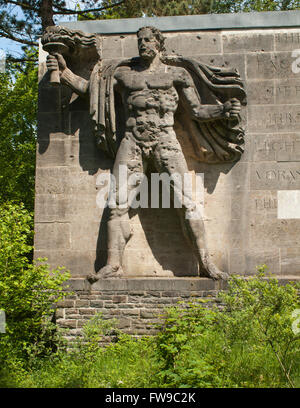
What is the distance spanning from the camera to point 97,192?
9.45m

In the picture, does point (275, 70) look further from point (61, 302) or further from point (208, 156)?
point (61, 302)

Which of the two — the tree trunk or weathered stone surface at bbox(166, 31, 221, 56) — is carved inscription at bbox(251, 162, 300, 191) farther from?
the tree trunk

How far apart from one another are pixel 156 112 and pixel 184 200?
142 cm

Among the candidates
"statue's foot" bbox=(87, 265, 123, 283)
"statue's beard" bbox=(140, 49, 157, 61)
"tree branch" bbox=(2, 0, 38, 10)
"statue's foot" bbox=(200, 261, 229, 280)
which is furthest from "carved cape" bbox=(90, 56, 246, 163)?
"tree branch" bbox=(2, 0, 38, 10)

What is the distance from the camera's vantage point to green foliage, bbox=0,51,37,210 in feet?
51.6

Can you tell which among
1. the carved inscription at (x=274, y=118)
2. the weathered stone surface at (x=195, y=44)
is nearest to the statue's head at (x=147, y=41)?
the weathered stone surface at (x=195, y=44)

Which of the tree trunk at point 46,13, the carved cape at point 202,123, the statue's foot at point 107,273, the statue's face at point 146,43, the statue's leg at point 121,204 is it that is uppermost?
the tree trunk at point 46,13

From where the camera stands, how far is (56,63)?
9.27 metres

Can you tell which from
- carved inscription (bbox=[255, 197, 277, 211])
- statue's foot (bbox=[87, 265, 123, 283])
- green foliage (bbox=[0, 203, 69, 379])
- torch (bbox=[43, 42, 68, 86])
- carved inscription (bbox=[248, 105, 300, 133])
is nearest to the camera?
green foliage (bbox=[0, 203, 69, 379])

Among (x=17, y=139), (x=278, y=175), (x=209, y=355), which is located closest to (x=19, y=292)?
(x=209, y=355)

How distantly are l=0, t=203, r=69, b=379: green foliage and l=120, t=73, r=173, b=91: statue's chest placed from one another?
2698 millimetres

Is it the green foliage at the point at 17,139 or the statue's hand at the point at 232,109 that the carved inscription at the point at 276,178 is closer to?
the statue's hand at the point at 232,109

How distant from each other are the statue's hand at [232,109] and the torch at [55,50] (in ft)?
Result: 8.71

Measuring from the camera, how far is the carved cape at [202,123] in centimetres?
925
